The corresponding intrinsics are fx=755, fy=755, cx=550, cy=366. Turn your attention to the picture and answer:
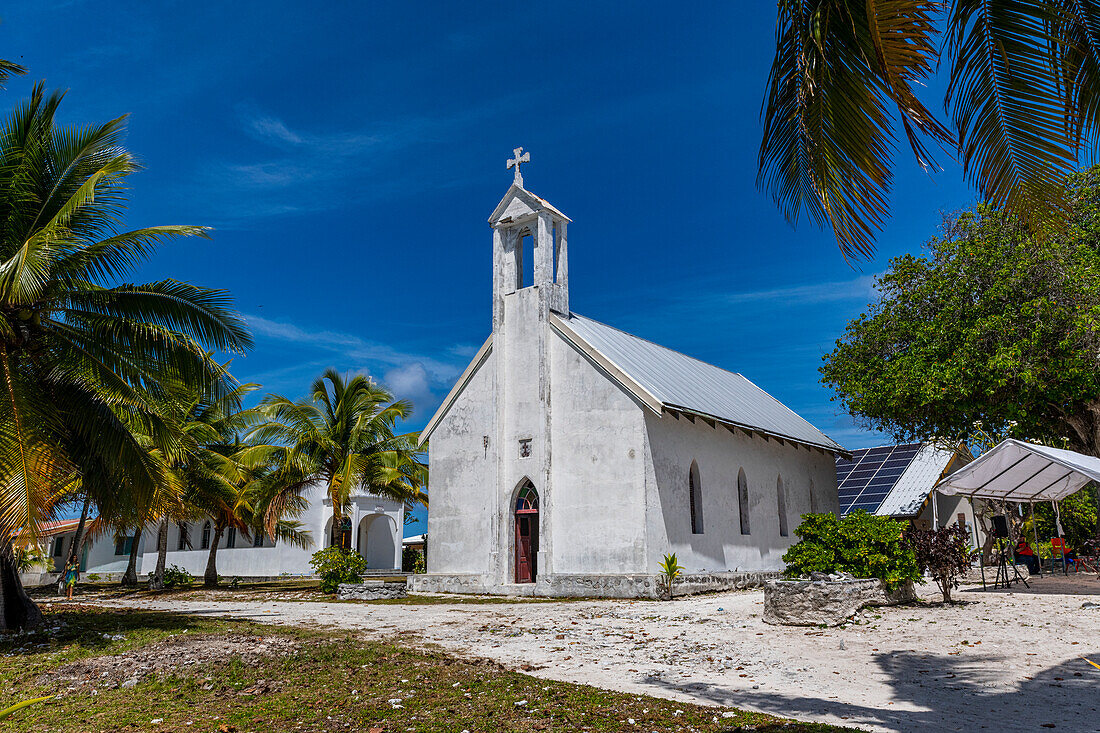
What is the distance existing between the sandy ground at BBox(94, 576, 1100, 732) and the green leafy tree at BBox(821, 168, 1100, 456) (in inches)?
228

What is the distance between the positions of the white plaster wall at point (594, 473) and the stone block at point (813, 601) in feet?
23.9

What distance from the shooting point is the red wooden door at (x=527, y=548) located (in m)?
22.5

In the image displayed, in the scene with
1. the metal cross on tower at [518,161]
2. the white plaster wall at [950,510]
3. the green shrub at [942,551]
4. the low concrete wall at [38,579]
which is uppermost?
the metal cross on tower at [518,161]

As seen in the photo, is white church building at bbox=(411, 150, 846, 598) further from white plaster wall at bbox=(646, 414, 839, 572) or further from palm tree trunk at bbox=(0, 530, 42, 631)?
palm tree trunk at bbox=(0, 530, 42, 631)

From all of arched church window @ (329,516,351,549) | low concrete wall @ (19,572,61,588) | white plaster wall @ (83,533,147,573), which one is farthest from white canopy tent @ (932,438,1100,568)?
white plaster wall @ (83,533,147,573)

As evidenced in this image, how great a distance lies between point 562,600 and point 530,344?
7.61 meters

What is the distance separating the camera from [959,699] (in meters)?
7.05

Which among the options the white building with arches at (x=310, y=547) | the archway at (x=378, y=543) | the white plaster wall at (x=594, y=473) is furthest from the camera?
the archway at (x=378, y=543)

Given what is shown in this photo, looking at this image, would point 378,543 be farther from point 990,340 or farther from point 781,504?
point 990,340

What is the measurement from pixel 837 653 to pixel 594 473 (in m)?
11.5

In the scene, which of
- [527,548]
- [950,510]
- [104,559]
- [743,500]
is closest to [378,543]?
[104,559]

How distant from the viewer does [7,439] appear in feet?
37.2

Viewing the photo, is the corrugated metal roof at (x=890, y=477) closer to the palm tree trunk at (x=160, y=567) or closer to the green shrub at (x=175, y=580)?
the green shrub at (x=175, y=580)

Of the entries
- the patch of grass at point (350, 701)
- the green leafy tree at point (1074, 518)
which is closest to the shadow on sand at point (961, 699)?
the patch of grass at point (350, 701)
